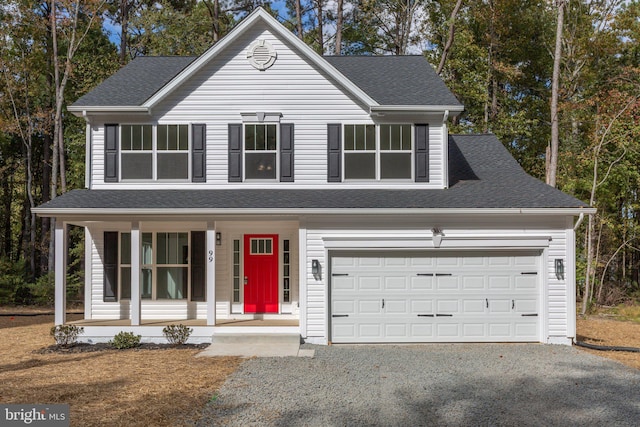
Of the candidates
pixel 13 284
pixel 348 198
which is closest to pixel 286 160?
pixel 348 198

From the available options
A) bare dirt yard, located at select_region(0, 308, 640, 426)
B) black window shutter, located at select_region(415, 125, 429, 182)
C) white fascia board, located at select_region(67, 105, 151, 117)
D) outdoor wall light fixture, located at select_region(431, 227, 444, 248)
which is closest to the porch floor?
bare dirt yard, located at select_region(0, 308, 640, 426)

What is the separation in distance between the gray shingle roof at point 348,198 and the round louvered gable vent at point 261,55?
124 inches

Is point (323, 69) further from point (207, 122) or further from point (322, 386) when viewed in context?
point (322, 386)

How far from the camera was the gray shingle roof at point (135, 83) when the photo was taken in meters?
14.2

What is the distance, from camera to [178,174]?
14062 millimetres

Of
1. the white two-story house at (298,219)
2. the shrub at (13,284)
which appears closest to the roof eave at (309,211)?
the white two-story house at (298,219)

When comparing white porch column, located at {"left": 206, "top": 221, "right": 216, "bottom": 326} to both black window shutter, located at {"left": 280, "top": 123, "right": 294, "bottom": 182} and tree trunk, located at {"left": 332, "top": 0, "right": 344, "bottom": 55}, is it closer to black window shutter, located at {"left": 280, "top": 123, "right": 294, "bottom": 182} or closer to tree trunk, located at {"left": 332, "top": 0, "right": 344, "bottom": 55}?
black window shutter, located at {"left": 280, "top": 123, "right": 294, "bottom": 182}

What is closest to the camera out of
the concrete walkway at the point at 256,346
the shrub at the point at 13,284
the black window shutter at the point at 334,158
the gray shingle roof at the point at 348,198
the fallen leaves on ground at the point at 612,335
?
the concrete walkway at the point at 256,346

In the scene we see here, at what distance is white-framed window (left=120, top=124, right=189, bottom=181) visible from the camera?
14055mm

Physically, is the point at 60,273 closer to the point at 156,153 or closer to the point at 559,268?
the point at 156,153

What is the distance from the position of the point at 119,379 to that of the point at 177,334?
3.11 meters

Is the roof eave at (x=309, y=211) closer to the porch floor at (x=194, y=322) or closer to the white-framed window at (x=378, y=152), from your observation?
the white-framed window at (x=378, y=152)

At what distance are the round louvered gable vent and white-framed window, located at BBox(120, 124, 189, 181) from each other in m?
2.34

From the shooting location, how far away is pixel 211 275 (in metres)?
12.5
